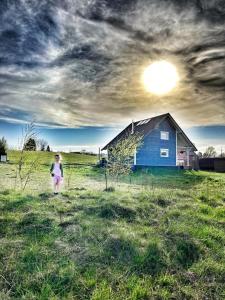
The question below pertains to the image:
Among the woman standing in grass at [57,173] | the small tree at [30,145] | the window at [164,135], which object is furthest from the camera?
the window at [164,135]

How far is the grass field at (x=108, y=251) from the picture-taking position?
4309mm

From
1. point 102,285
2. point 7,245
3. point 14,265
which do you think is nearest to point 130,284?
point 102,285

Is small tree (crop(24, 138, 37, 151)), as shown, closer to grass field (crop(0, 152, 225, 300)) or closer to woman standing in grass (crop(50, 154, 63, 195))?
woman standing in grass (crop(50, 154, 63, 195))

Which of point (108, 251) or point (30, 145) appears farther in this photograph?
point (30, 145)

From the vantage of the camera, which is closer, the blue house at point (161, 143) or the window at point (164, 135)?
the blue house at point (161, 143)

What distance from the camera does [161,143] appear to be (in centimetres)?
3366

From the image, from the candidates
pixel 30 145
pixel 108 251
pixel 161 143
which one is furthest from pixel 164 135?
pixel 108 251

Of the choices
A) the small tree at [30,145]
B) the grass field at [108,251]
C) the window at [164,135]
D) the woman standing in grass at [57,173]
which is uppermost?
the window at [164,135]

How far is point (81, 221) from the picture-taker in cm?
670

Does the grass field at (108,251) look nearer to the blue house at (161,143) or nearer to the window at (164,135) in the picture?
the blue house at (161,143)

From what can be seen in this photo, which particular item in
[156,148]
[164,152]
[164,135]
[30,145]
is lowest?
[30,145]

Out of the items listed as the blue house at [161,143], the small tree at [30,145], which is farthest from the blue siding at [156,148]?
the small tree at [30,145]

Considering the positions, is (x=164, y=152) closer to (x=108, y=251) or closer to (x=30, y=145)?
(x=30, y=145)

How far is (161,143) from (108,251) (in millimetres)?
29083
